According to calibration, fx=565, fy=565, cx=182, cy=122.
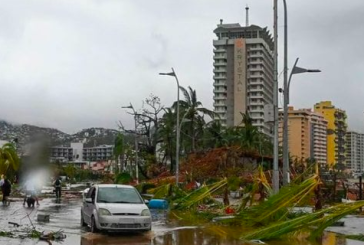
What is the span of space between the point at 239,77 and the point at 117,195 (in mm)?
119568

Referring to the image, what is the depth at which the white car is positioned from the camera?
Answer: 54.5 feet

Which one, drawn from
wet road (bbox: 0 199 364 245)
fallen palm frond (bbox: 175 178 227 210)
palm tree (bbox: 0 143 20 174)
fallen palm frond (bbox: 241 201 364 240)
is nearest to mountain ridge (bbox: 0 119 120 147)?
palm tree (bbox: 0 143 20 174)

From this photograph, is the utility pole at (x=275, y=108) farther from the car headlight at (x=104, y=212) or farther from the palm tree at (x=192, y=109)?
the palm tree at (x=192, y=109)

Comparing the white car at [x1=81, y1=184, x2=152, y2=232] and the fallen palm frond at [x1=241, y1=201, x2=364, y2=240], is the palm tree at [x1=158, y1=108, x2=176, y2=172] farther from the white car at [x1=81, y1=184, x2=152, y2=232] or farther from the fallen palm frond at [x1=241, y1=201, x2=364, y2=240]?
the fallen palm frond at [x1=241, y1=201, x2=364, y2=240]

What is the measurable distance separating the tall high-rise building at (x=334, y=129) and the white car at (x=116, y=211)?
10576cm

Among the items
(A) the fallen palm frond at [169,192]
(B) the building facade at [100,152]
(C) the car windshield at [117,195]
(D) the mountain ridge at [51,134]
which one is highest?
(D) the mountain ridge at [51,134]

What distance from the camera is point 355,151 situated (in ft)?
532

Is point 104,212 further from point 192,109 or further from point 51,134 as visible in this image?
point 192,109

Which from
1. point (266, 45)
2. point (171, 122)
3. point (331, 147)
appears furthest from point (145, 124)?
point (266, 45)

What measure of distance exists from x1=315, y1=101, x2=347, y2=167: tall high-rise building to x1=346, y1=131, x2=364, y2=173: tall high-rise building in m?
16.6

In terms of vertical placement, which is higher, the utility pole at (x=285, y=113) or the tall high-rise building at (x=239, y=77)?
the tall high-rise building at (x=239, y=77)

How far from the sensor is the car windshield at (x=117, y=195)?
17.9 m

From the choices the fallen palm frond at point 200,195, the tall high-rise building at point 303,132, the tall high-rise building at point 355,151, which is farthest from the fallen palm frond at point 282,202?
the tall high-rise building at point 355,151

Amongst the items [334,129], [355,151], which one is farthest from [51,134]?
[355,151]
